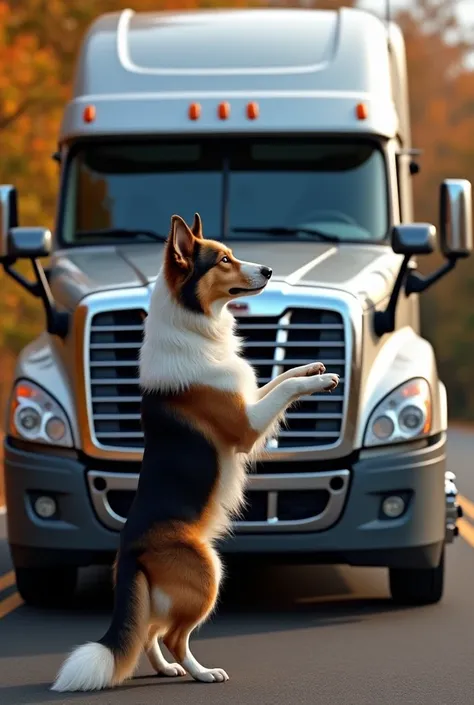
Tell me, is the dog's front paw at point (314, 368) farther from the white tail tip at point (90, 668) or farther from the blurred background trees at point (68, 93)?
the blurred background trees at point (68, 93)

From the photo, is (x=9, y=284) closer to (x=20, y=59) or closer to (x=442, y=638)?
(x=20, y=59)

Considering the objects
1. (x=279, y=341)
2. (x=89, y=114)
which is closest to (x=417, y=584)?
(x=279, y=341)

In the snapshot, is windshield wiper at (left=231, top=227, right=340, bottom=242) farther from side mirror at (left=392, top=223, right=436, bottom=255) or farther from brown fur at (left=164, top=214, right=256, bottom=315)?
brown fur at (left=164, top=214, right=256, bottom=315)

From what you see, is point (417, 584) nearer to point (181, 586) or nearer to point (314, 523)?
point (314, 523)

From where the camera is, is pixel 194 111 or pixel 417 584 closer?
pixel 417 584

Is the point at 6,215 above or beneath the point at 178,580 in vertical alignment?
above

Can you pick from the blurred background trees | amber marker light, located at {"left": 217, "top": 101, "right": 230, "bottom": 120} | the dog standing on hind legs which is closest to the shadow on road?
the dog standing on hind legs

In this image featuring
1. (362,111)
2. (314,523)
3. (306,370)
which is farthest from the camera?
(362,111)

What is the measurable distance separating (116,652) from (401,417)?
305 centimetres

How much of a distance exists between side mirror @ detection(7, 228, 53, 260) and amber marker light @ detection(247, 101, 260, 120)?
1818mm

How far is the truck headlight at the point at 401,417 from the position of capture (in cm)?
1037

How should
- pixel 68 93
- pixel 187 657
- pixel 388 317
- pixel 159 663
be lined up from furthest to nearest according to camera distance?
pixel 68 93 → pixel 388 317 → pixel 159 663 → pixel 187 657

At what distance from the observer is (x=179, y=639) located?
8.22m

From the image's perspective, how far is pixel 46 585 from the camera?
35.6ft
